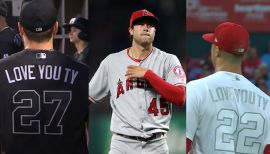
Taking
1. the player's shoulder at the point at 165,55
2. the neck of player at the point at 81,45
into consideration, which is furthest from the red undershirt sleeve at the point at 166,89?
the neck of player at the point at 81,45

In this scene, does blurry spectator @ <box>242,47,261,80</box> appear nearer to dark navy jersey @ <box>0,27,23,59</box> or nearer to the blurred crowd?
the blurred crowd

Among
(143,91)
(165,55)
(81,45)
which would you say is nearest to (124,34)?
(165,55)

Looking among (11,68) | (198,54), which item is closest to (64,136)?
(11,68)

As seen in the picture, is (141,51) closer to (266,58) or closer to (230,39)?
(230,39)

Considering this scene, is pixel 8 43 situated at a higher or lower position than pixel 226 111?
higher

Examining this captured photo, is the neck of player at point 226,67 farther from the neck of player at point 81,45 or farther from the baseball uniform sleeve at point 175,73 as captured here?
the neck of player at point 81,45
